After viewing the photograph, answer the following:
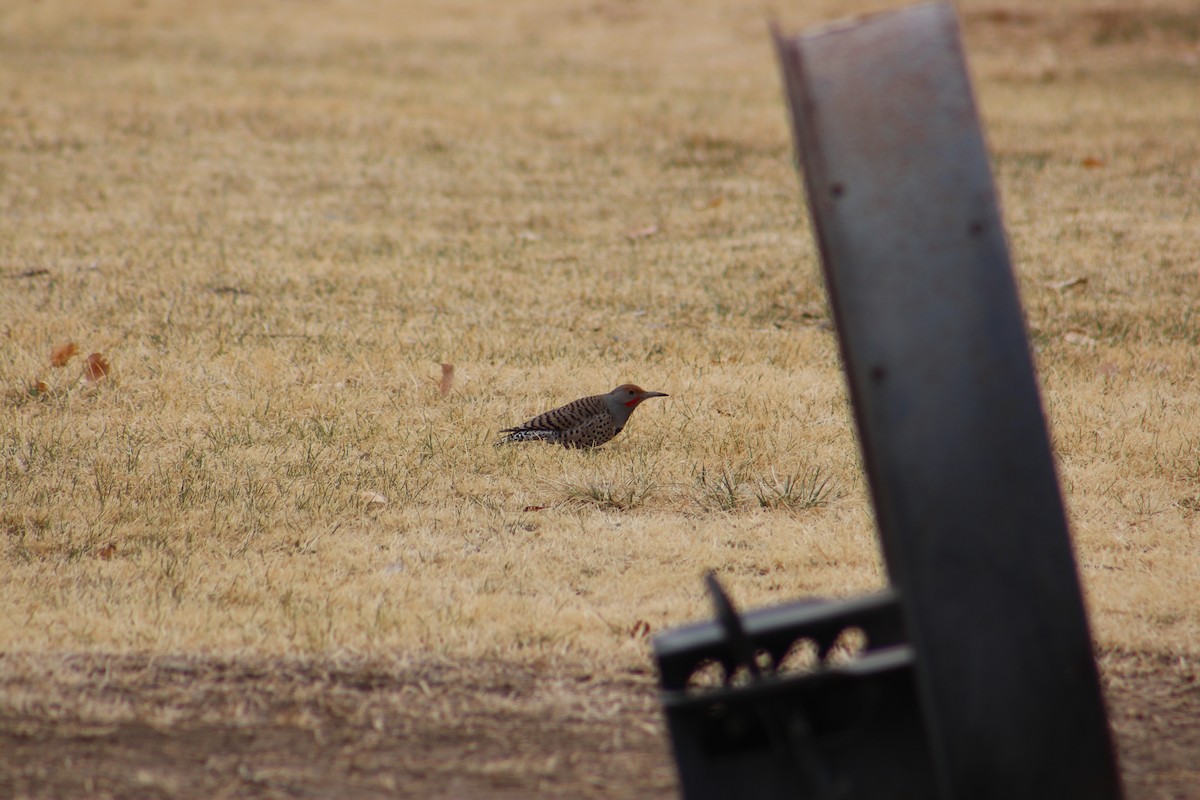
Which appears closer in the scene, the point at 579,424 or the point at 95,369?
the point at 579,424

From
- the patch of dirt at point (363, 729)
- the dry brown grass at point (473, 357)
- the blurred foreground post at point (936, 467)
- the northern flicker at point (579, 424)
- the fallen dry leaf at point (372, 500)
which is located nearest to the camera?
the blurred foreground post at point (936, 467)

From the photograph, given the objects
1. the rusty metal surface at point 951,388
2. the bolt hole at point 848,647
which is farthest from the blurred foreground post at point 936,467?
the bolt hole at point 848,647

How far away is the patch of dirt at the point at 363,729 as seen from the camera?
10.7 ft

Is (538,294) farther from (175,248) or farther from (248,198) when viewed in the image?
(248,198)

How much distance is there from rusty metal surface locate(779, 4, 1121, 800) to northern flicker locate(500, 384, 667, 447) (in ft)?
11.5

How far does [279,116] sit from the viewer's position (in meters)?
15.8

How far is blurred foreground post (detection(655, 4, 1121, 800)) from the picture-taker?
2.65m

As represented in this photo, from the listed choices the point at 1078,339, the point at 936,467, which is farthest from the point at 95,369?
the point at 1078,339

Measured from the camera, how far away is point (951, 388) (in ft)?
8.77

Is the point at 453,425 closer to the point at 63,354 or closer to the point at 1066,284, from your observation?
the point at 63,354

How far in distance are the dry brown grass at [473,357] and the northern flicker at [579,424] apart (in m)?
0.10

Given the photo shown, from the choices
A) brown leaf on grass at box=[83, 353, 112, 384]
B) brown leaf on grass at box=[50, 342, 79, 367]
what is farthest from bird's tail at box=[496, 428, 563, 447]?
brown leaf on grass at box=[50, 342, 79, 367]

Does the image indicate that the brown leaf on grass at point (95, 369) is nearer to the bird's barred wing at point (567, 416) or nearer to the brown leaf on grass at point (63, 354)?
the brown leaf on grass at point (63, 354)

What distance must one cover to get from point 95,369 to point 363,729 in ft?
13.8
